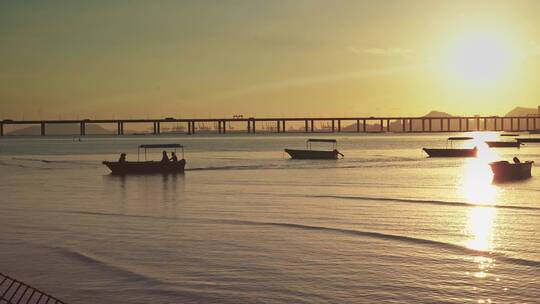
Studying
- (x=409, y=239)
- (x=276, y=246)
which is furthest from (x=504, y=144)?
(x=276, y=246)

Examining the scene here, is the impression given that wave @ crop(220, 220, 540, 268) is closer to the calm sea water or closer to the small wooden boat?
the calm sea water

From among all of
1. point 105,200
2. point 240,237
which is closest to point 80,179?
point 105,200

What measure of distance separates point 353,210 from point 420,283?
13188mm

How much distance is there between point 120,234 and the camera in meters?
21.6

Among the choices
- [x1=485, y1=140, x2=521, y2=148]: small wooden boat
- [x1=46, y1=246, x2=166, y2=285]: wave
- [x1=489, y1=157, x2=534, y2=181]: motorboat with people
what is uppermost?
[x1=485, y1=140, x2=521, y2=148]: small wooden boat

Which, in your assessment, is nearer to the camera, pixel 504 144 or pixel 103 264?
pixel 103 264

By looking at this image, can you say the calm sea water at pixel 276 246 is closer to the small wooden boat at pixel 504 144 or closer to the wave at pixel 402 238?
the wave at pixel 402 238

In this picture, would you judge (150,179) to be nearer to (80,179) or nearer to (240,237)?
(80,179)

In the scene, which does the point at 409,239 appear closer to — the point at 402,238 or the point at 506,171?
the point at 402,238

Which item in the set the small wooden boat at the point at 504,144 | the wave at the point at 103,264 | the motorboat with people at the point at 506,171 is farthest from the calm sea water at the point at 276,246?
the small wooden boat at the point at 504,144

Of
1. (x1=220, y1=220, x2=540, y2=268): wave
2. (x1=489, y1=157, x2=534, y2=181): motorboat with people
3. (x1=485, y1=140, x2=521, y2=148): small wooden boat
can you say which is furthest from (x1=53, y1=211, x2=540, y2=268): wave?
(x1=485, y1=140, x2=521, y2=148): small wooden boat

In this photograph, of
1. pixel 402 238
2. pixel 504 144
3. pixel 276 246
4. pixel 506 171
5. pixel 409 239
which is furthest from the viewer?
pixel 504 144

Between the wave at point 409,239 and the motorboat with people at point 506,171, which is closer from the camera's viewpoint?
the wave at point 409,239

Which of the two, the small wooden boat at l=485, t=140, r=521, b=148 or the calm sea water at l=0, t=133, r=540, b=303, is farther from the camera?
the small wooden boat at l=485, t=140, r=521, b=148
